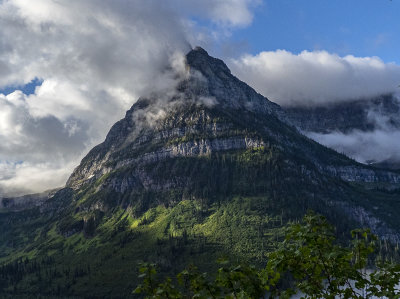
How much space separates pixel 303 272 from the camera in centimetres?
1557

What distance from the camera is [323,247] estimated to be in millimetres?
14812

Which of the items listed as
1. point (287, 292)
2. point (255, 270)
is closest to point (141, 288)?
point (255, 270)

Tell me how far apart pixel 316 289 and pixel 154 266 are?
6.66 metres

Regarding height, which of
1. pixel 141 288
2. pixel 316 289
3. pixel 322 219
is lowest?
pixel 316 289

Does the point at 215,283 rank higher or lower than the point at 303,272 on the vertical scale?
higher

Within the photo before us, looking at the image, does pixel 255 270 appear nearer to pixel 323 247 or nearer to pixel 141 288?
pixel 323 247

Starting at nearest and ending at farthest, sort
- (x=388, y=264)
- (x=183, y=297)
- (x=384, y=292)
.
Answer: (x=384, y=292)
(x=388, y=264)
(x=183, y=297)

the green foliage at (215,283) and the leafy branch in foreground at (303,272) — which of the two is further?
the green foliage at (215,283)

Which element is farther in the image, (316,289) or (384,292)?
(316,289)

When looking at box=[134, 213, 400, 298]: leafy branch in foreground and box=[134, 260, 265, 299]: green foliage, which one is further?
box=[134, 260, 265, 299]: green foliage

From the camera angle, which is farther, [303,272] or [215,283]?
[303,272]

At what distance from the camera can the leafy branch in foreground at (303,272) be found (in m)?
14.6

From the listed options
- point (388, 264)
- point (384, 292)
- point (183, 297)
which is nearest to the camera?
point (384, 292)

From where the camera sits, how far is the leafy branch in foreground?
48.0ft
